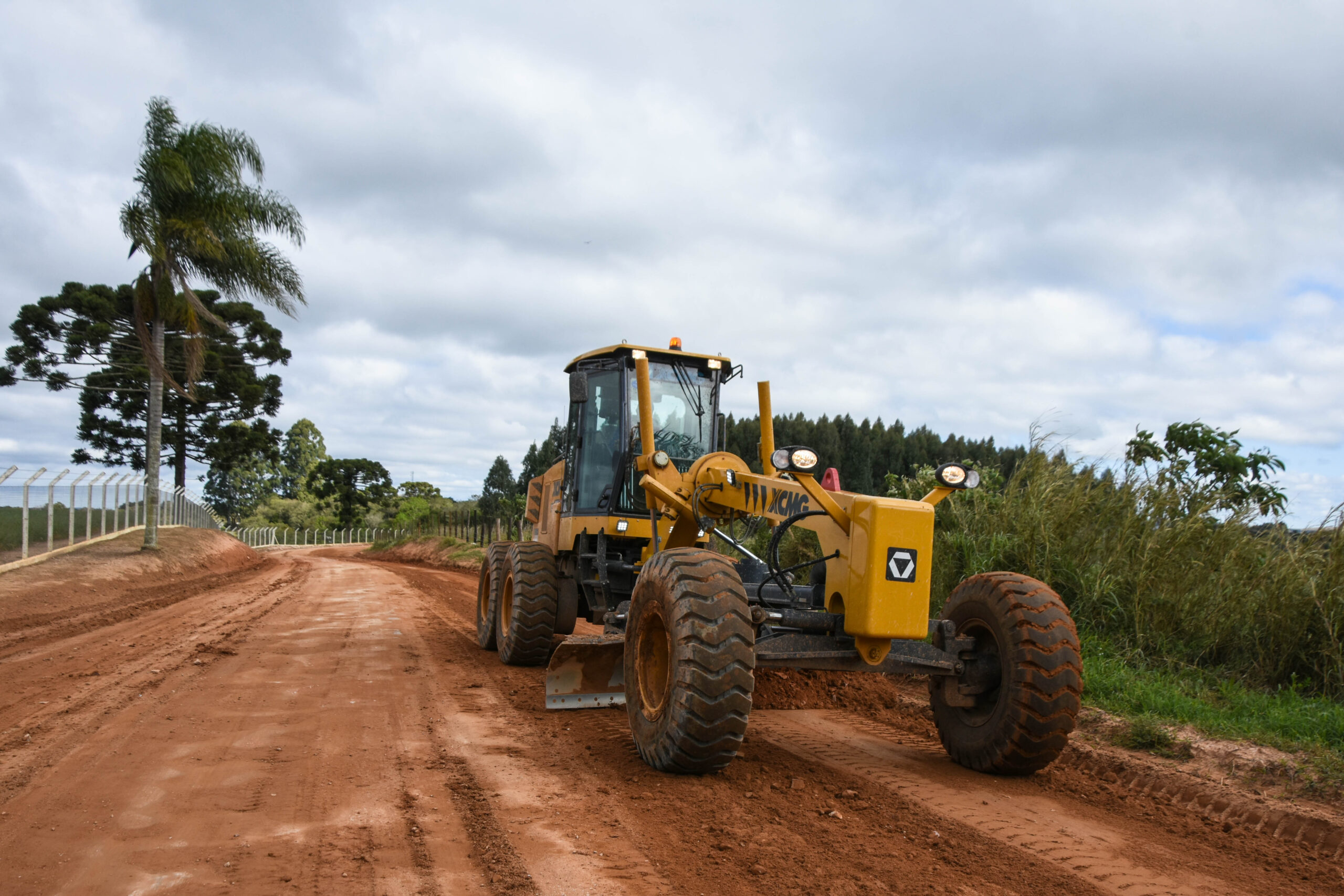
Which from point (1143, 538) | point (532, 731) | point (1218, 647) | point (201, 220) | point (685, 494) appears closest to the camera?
point (532, 731)

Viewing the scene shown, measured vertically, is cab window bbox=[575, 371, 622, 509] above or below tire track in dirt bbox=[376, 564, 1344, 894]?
above

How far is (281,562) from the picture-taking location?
1308 inches

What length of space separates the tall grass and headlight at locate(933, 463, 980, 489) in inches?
153

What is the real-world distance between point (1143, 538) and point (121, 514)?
91.7 feet

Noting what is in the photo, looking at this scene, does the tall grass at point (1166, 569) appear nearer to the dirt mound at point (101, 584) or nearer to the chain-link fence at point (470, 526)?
the dirt mound at point (101, 584)

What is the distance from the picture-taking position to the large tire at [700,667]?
16.2 feet

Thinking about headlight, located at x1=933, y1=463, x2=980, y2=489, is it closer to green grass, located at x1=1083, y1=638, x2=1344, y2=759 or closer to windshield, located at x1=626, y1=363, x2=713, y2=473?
green grass, located at x1=1083, y1=638, x2=1344, y2=759

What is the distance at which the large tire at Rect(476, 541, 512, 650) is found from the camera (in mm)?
10328

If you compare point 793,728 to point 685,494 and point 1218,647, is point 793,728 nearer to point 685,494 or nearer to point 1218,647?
point 685,494

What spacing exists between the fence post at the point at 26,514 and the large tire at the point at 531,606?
14.7 metres

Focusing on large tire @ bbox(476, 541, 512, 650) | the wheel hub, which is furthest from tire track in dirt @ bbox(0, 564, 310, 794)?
the wheel hub

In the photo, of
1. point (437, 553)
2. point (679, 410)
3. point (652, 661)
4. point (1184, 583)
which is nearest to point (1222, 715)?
point (1184, 583)

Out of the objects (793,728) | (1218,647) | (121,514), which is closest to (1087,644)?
(1218,647)

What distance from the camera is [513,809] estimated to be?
476cm
